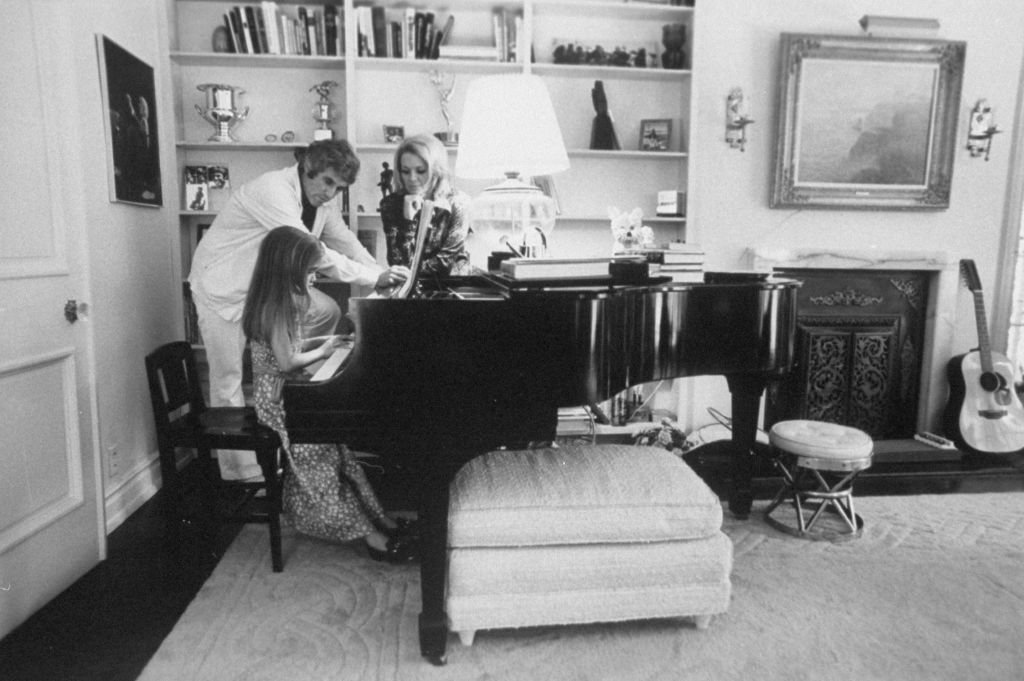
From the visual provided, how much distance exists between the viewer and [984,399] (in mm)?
3682

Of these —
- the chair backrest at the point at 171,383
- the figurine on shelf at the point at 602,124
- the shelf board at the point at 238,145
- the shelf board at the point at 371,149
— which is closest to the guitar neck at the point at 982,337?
the shelf board at the point at 371,149

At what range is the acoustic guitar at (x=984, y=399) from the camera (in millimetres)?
3621

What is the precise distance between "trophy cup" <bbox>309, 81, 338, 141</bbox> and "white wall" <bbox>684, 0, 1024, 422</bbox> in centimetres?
193

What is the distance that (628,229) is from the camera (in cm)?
280

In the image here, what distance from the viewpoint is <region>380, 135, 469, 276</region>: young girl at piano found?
2699 millimetres

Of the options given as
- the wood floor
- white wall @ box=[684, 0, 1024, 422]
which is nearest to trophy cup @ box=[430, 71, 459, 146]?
white wall @ box=[684, 0, 1024, 422]

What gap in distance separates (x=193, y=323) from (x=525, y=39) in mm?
2254

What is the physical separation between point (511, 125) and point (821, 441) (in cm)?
165

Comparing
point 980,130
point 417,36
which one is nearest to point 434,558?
point 417,36

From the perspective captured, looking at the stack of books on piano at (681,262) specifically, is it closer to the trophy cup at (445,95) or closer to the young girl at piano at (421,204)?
the young girl at piano at (421,204)

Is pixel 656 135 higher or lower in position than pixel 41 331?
higher

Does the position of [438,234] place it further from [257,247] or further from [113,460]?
[113,460]

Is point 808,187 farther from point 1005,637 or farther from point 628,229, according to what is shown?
point 1005,637

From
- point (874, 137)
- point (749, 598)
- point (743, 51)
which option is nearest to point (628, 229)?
point (749, 598)
